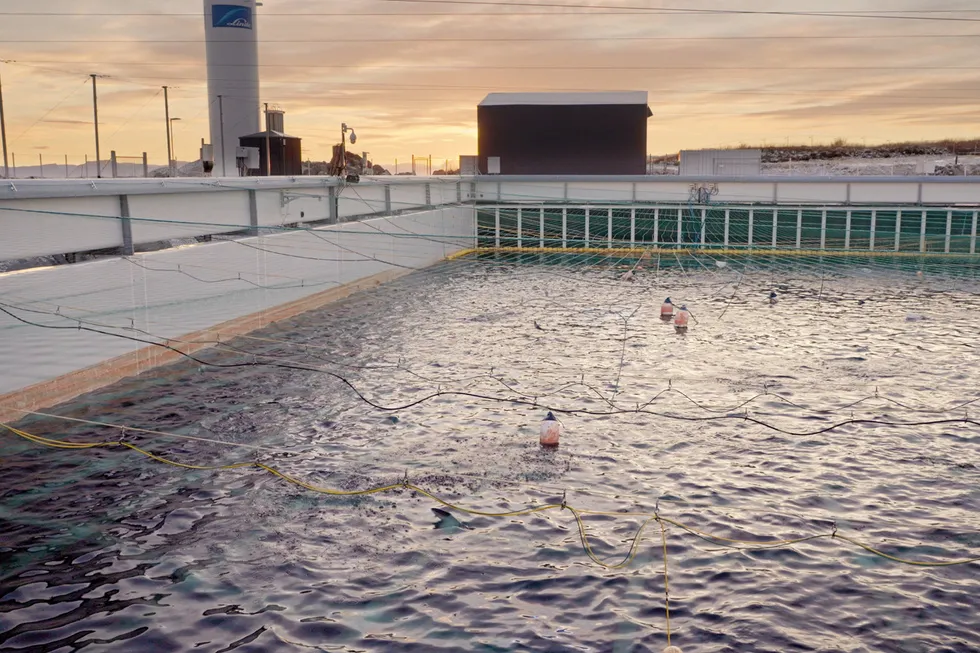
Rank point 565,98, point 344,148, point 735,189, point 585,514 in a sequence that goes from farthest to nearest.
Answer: point 565,98, point 735,189, point 344,148, point 585,514

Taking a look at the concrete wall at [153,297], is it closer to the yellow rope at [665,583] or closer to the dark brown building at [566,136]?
the yellow rope at [665,583]

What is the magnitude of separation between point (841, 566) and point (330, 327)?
17.3 m

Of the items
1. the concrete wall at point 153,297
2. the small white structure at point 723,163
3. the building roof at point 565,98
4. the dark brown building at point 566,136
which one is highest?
the building roof at point 565,98

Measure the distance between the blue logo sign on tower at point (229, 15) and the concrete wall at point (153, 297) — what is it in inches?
1230

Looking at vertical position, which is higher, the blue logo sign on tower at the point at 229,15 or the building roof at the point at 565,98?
the blue logo sign on tower at the point at 229,15

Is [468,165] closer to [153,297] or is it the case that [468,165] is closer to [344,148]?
[344,148]

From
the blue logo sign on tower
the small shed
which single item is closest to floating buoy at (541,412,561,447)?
the small shed

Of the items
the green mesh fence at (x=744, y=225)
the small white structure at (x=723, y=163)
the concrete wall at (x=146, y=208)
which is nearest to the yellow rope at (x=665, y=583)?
the concrete wall at (x=146, y=208)

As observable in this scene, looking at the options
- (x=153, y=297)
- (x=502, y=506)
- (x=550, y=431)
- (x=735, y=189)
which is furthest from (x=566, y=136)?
(x=502, y=506)

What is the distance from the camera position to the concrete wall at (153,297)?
16109 millimetres

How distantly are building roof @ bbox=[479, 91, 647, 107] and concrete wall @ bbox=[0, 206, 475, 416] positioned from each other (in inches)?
1174

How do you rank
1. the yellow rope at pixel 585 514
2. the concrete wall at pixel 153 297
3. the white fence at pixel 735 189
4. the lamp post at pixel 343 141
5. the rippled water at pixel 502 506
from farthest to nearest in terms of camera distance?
1. the white fence at pixel 735 189
2. the lamp post at pixel 343 141
3. the concrete wall at pixel 153 297
4. the yellow rope at pixel 585 514
5. the rippled water at pixel 502 506

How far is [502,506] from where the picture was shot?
11.9 meters

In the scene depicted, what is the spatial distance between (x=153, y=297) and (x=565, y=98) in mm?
43518
